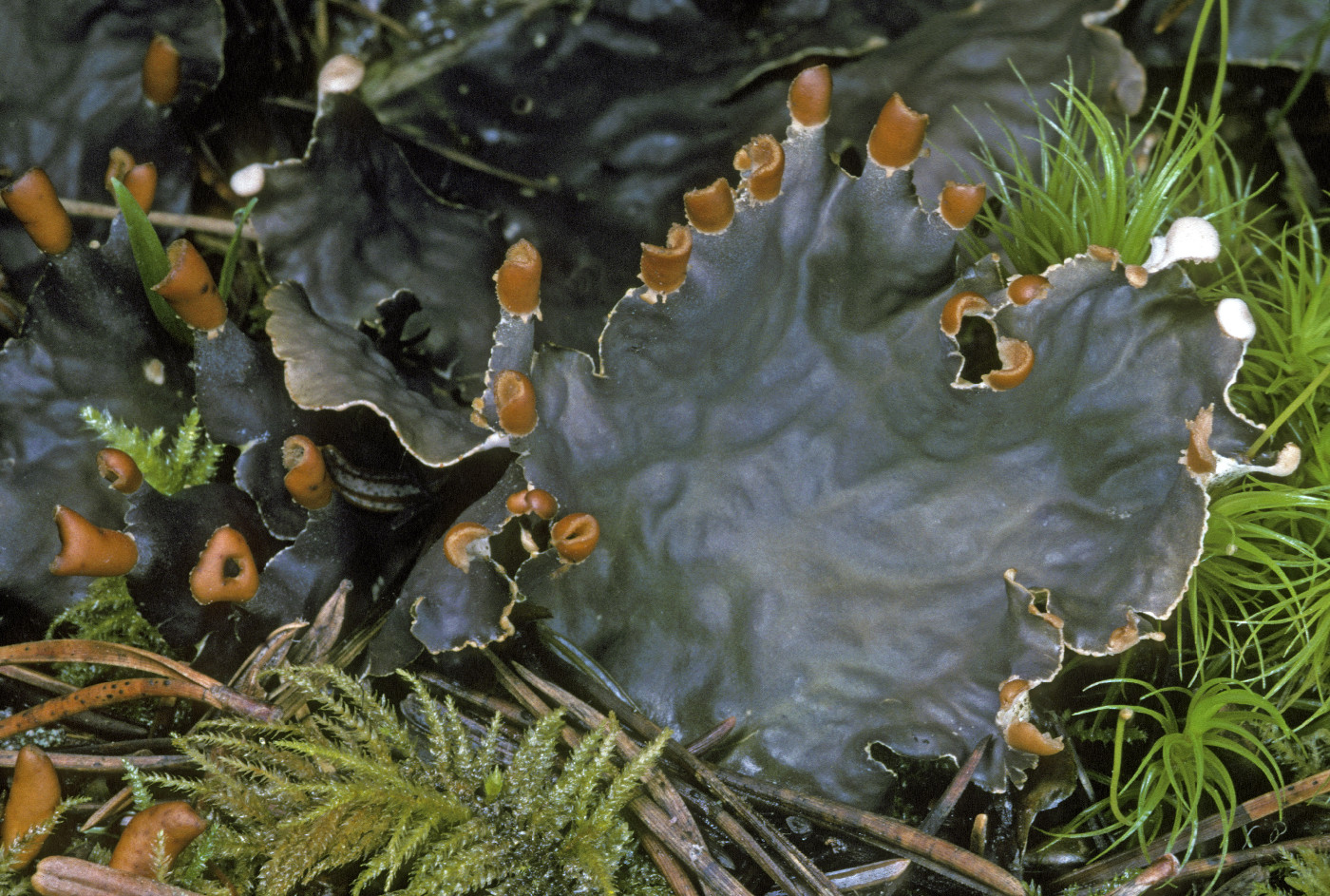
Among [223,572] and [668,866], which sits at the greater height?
[223,572]

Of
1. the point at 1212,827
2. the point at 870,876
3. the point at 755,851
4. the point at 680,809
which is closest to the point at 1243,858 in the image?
the point at 1212,827

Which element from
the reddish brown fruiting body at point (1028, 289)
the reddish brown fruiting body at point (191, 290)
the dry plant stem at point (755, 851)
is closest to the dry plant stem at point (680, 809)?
the dry plant stem at point (755, 851)

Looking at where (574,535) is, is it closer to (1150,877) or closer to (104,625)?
(104,625)

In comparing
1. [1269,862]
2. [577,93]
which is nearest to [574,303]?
[577,93]

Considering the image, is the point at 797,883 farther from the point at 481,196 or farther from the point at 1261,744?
the point at 481,196

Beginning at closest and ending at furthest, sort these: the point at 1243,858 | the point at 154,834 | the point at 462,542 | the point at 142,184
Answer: the point at 154,834 < the point at 462,542 < the point at 1243,858 < the point at 142,184

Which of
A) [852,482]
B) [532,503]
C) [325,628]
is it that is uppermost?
[532,503]
